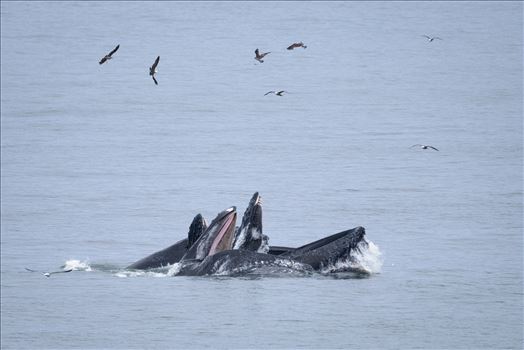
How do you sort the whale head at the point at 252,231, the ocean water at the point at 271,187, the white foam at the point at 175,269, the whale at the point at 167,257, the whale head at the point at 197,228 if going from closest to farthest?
the ocean water at the point at 271,187 < the whale head at the point at 252,231 < the white foam at the point at 175,269 < the whale head at the point at 197,228 < the whale at the point at 167,257

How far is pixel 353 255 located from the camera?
102ft

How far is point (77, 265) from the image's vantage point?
115ft

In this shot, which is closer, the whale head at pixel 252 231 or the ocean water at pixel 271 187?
the ocean water at pixel 271 187

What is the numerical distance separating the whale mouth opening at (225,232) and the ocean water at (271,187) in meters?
1.18

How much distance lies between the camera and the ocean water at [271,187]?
28609 millimetres

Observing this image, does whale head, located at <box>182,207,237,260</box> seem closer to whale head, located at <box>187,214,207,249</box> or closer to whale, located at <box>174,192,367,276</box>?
whale, located at <box>174,192,367,276</box>

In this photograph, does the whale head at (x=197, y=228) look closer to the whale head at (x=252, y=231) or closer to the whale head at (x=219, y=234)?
the whale head at (x=219, y=234)

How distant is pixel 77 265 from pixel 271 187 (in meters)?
15.0

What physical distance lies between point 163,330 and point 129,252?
359 inches

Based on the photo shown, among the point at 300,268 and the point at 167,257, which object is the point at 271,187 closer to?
the point at 167,257

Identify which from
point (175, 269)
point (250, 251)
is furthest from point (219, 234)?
point (175, 269)

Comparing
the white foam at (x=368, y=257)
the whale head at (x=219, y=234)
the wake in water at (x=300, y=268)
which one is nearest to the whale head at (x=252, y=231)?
the whale head at (x=219, y=234)

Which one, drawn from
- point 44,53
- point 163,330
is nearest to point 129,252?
point 163,330

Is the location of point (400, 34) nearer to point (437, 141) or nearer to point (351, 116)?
point (351, 116)
